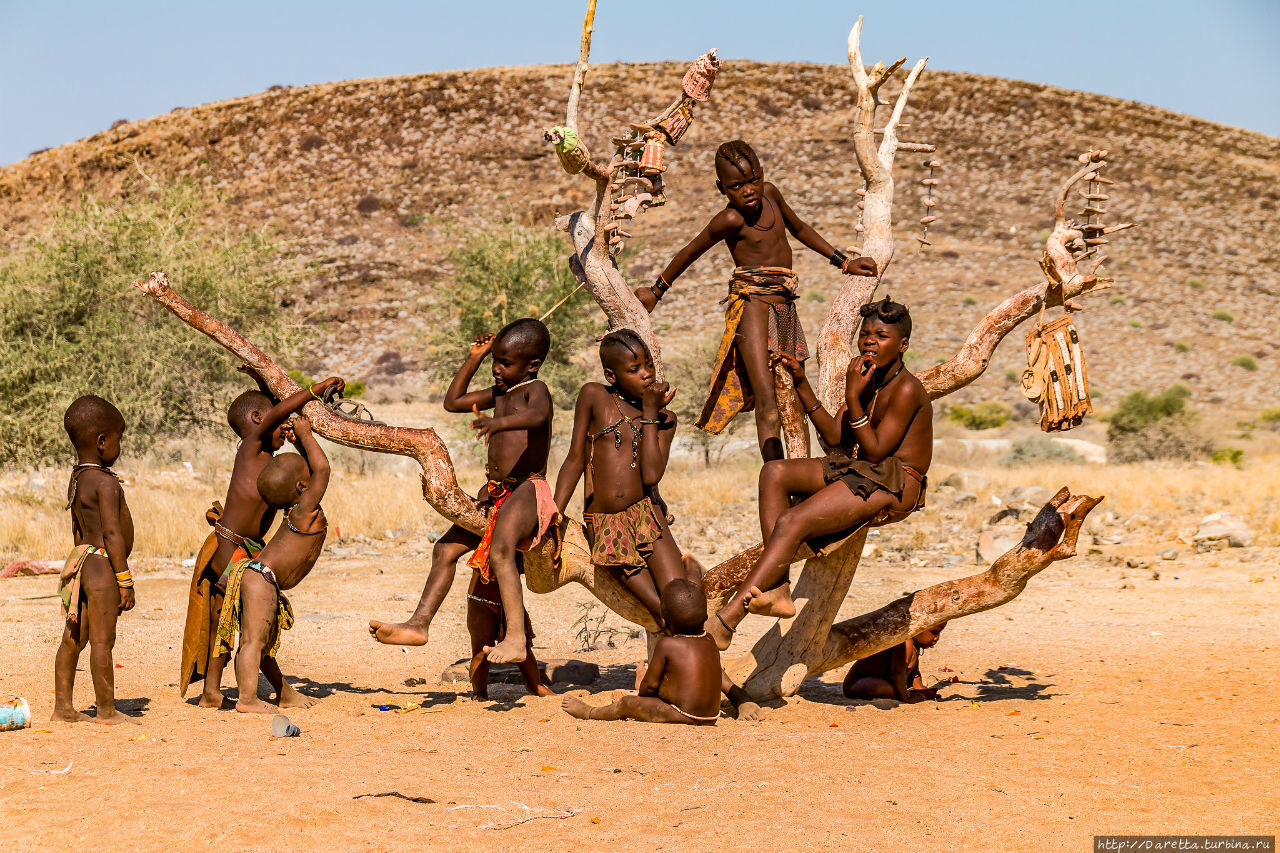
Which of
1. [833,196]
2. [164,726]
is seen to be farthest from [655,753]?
[833,196]

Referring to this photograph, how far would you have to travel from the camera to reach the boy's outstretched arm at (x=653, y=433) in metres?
6.15

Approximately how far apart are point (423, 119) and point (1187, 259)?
28722mm

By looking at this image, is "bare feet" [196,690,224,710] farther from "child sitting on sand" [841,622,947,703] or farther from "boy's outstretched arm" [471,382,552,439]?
"child sitting on sand" [841,622,947,703]

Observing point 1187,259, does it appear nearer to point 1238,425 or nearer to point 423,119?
point 1238,425

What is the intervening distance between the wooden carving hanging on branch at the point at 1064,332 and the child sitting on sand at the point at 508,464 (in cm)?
Answer: 247

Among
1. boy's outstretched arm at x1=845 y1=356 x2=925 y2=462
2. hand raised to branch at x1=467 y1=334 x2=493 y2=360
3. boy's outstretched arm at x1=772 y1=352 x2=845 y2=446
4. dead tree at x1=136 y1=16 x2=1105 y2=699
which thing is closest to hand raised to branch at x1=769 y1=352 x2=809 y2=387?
boy's outstretched arm at x1=772 y1=352 x2=845 y2=446

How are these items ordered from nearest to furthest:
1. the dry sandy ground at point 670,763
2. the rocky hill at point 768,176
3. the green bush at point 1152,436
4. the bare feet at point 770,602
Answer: the dry sandy ground at point 670,763
the bare feet at point 770,602
the green bush at point 1152,436
the rocky hill at point 768,176

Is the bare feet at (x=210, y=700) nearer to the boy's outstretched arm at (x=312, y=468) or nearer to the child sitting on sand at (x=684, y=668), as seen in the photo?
the boy's outstretched arm at (x=312, y=468)

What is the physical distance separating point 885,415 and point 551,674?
9.87ft

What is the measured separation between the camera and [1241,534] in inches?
515

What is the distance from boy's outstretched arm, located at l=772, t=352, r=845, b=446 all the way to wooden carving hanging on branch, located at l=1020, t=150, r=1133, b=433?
95 centimetres

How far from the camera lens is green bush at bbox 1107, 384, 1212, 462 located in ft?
71.3

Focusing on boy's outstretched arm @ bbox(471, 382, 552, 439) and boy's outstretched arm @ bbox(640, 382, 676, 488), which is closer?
boy's outstretched arm @ bbox(640, 382, 676, 488)

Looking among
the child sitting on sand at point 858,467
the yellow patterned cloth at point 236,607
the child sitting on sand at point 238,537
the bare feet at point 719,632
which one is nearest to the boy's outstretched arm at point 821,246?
the child sitting on sand at point 858,467
